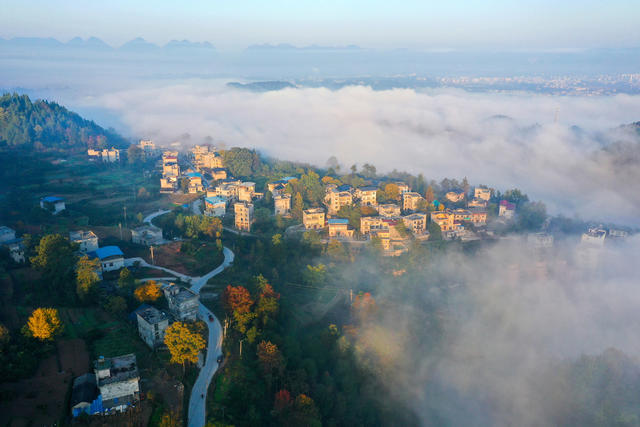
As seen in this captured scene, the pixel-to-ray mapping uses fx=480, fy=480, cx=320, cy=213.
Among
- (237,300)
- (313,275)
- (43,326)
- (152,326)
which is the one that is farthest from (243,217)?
(43,326)

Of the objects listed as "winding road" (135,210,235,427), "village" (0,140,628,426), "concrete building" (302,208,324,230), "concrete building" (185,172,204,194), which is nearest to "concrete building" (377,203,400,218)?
"village" (0,140,628,426)

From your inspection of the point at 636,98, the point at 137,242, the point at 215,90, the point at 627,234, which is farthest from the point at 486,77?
the point at 137,242

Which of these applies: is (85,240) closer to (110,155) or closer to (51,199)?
(51,199)

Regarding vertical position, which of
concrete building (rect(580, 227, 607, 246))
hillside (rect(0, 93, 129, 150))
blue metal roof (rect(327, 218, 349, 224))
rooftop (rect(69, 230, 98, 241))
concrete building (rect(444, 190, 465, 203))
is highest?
hillside (rect(0, 93, 129, 150))

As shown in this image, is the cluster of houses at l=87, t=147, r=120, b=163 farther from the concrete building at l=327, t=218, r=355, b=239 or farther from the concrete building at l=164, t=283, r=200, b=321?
the concrete building at l=164, t=283, r=200, b=321

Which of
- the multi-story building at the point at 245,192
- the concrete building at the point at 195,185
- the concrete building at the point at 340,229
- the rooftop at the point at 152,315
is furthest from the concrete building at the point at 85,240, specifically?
the concrete building at the point at 195,185
